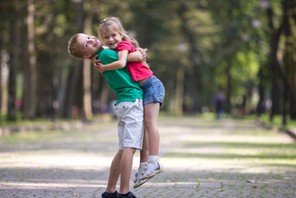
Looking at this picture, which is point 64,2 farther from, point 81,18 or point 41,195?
point 41,195

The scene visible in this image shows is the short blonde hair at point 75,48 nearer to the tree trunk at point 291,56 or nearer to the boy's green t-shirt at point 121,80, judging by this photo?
the boy's green t-shirt at point 121,80

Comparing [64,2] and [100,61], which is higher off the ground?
[64,2]

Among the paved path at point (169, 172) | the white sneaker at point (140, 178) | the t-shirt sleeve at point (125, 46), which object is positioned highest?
the t-shirt sleeve at point (125, 46)

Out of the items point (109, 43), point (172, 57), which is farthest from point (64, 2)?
point (109, 43)

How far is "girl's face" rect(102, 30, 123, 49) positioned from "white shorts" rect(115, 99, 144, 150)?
640mm

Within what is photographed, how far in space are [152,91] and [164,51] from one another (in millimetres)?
54969

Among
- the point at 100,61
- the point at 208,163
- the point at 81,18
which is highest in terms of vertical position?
the point at 81,18

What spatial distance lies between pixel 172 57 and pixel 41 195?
55.4m

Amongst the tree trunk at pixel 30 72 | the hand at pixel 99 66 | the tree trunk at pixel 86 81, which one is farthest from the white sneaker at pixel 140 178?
the tree trunk at pixel 86 81

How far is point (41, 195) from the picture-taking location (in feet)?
30.1

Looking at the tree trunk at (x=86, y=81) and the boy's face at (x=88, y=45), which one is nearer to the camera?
the boy's face at (x=88, y=45)

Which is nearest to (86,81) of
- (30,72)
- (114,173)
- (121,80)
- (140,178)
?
(30,72)

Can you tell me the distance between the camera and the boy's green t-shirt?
8.32 metres

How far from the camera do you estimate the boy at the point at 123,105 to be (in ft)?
27.0
